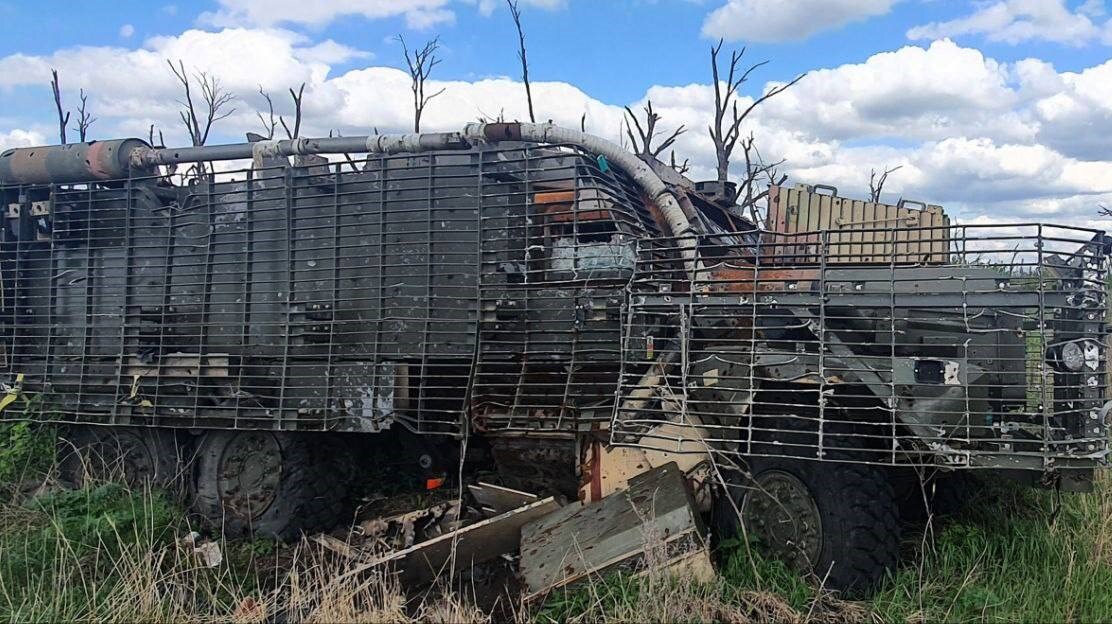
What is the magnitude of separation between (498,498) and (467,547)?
0.52 metres

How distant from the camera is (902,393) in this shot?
3.91 metres

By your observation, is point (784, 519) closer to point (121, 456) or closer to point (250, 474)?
point (250, 474)

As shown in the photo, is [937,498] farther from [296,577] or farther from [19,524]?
[19,524]

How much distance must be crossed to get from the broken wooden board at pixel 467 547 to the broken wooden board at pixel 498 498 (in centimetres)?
23

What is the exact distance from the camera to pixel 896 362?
3.87m

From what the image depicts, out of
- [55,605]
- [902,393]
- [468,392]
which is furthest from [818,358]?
[55,605]

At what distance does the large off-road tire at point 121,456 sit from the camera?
599cm

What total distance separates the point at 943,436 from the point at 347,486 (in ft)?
13.4

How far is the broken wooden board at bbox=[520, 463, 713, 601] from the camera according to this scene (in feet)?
13.8

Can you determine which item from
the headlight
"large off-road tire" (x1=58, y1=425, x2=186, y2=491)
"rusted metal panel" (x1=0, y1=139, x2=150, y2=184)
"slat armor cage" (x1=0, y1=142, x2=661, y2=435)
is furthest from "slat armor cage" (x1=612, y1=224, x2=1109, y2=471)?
"rusted metal panel" (x1=0, y1=139, x2=150, y2=184)

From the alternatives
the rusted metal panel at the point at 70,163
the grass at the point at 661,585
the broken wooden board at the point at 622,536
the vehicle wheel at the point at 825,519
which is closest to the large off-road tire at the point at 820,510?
the vehicle wheel at the point at 825,519

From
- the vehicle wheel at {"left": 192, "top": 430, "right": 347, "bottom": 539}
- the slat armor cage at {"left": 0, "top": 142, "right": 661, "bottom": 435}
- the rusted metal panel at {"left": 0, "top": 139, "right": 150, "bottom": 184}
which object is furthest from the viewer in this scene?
the rusted metal panel at {"left": 0, "top": 139, "right": 150, "bottom": 184}

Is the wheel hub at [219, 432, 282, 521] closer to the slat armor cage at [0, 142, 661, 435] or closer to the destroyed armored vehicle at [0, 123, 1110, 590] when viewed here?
the destroyed armored vehicle at [0, 123, 1110, 590]

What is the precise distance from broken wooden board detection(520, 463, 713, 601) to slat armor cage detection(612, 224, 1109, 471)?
295 mm
